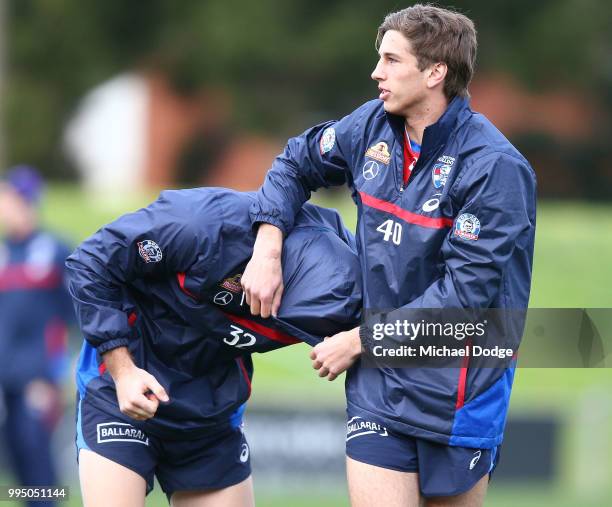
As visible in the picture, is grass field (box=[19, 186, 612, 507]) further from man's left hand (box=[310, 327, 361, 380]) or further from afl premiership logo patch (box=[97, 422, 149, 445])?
afl premiership logo patch (box=[97, 422, 149, 445])

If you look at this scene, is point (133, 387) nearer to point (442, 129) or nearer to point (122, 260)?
point (122, 260)

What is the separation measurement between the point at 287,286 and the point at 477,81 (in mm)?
17201

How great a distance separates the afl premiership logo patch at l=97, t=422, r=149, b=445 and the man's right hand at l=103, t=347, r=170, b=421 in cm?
14

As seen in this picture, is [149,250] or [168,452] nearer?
[149,250]

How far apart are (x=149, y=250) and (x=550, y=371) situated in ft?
26.0

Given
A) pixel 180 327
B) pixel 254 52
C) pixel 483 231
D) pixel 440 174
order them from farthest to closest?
pixel 254 52 → pixel 180 327 → pixel 440 174 → pixel 483 231

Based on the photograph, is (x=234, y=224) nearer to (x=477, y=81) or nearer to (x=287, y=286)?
(x=287, y=286)

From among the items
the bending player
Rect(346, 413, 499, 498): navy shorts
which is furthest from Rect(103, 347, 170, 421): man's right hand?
Rect(346, 413, 499, 498): navy shorts

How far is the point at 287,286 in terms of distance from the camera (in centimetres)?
392

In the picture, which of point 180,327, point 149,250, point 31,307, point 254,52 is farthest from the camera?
point 254,52

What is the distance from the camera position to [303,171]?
4.12m

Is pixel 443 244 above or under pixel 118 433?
above

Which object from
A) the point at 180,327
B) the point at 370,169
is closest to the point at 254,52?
the point at 180,327

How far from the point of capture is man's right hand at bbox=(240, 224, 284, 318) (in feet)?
12.5
